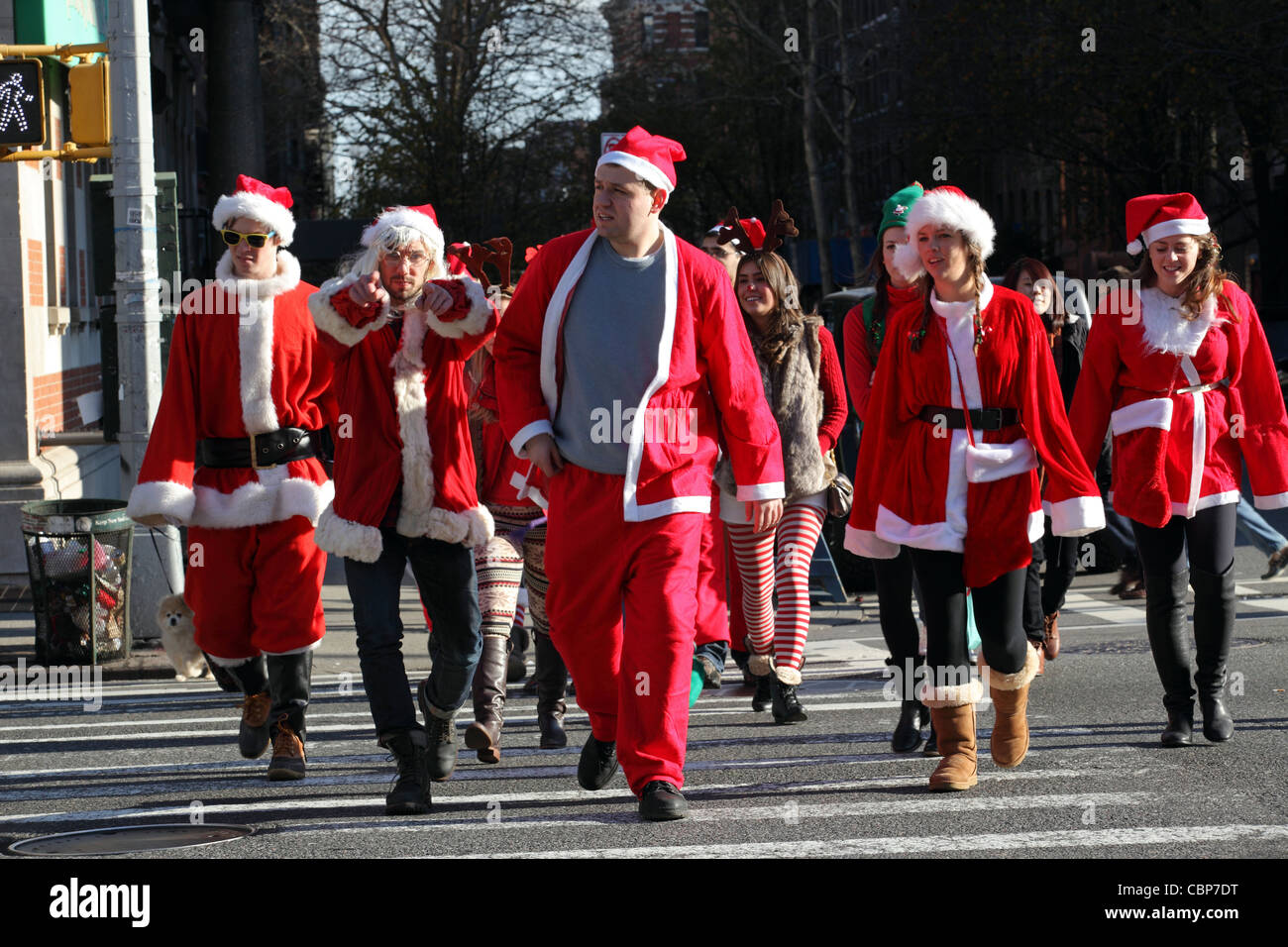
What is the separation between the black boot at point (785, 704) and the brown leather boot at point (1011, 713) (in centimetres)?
136

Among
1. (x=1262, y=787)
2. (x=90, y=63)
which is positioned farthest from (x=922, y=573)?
(x=90, y=63)

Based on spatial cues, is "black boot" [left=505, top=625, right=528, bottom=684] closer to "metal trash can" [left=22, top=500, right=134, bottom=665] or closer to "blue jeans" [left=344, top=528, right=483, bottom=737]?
"metal trash can" [left=22, top=500, right=134, bottom=665]

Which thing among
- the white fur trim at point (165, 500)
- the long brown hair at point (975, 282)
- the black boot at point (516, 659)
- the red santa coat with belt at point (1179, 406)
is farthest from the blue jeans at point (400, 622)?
the black boot at point (516, 659)

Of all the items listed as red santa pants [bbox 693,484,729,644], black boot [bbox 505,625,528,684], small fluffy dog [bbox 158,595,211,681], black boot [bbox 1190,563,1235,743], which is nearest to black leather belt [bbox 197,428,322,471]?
small fluffy dog [bbox 158,595,211,681]

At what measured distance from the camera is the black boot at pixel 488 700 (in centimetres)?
707

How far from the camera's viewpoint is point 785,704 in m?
7.83

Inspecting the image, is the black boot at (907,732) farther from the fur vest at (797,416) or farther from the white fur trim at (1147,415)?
the white fur trim at (1147,415)

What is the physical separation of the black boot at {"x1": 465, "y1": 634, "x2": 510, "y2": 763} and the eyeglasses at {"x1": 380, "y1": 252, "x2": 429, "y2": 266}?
1551mm

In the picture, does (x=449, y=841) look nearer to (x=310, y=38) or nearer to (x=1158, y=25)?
(x=1158, y=25)

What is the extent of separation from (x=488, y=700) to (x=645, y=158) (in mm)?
2217

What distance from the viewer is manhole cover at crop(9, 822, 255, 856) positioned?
5.74 m

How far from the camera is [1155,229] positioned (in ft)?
23.7

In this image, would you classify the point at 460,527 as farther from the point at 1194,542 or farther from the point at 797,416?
the point at 1194,542

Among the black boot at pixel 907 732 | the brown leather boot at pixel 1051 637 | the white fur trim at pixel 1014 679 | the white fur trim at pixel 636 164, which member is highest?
the white fur trim at pixel 636 164
